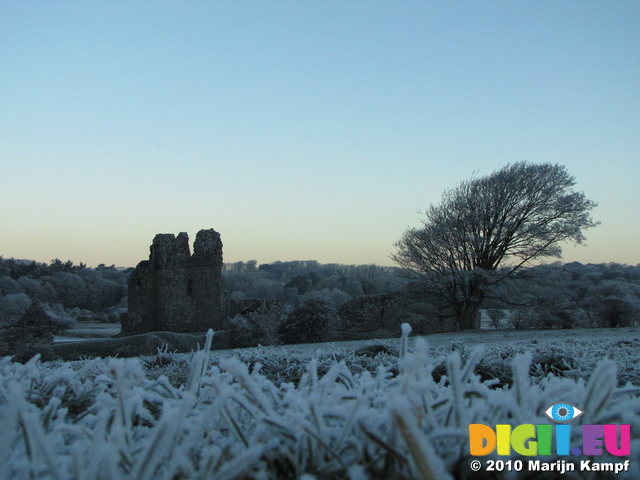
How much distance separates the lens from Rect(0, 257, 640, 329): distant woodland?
19.3 meters

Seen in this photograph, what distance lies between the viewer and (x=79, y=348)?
9.53m

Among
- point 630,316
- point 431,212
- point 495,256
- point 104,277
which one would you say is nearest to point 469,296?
point 495,256

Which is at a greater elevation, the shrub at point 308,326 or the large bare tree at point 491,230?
the large bare tree at point 491,230

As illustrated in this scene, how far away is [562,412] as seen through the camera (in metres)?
1.09

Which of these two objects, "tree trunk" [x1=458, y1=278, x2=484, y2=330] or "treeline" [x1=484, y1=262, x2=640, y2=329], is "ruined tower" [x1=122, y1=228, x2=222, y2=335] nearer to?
"tree trunk" [x1=458, y1=278, x2=484, y2=330]

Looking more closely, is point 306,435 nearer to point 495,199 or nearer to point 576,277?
point 495,199

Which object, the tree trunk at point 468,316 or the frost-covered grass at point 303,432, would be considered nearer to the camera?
the frost-covered grass at point 303,432

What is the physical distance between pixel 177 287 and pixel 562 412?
66.9ft

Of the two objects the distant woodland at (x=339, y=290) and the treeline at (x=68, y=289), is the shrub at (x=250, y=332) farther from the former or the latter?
the treeline at (x=68, y=289)

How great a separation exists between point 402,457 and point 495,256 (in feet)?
68.2

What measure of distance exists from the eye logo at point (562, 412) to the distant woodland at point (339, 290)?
1394 centimetres

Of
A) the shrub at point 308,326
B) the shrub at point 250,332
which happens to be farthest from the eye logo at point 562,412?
the shrub at point 308,326

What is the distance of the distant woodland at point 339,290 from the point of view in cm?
1933

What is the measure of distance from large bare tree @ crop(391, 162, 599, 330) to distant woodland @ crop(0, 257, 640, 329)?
97 cm
